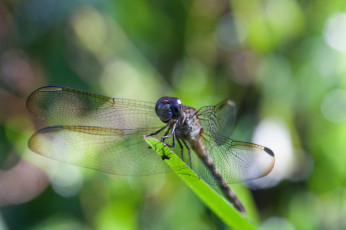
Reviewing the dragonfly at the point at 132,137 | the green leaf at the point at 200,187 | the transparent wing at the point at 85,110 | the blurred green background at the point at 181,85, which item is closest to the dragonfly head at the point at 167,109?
the dragonfly at the point at 132,137

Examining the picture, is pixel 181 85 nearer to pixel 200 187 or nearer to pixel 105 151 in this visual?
pixel 105 151

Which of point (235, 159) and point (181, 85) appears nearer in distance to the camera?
point (235, 159)

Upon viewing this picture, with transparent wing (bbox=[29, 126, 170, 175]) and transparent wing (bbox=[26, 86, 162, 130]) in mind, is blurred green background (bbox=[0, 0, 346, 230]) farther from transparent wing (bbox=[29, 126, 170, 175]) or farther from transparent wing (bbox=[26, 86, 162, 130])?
transparent wing (bbox=[26, 86, 162, 130])

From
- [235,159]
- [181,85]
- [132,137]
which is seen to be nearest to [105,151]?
[132,137]

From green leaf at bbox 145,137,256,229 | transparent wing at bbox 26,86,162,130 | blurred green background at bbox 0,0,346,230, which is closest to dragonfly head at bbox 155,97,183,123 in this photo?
transparent wing at bbox 26,86,162,130

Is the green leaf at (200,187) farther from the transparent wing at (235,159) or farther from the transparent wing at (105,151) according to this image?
the transparent wing at (105,151)

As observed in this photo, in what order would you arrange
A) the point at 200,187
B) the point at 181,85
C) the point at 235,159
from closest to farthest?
1. the point at 200,187
2. the point at 235,159
3. the point at 181,85

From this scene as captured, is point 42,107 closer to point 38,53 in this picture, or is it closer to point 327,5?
point 38,53
